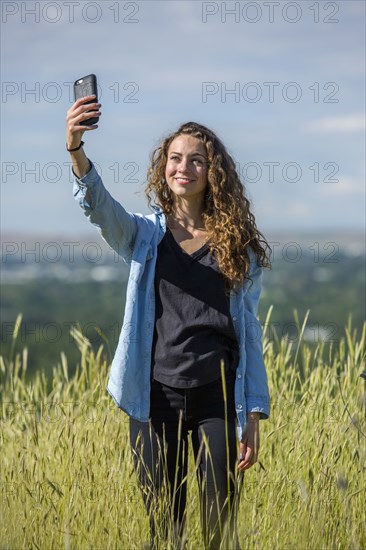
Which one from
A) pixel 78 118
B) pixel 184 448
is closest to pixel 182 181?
pixel 78 118

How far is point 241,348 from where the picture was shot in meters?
2.72

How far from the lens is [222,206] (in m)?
2.85

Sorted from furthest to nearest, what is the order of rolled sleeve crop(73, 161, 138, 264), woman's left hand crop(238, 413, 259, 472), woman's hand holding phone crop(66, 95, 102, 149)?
woman's left hand crop(238, 413, 259, 472)
rolled sleeve crop(73, 161, 138, 264)
woman's hand holding phone crop(66, 95, 102, 149)

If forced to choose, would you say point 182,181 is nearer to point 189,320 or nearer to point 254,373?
point 189,320

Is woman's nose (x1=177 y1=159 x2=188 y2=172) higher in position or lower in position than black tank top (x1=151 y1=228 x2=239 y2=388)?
higher

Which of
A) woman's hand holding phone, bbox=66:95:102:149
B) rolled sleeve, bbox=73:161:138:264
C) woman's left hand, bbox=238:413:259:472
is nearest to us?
woman's hand holding phone, bbox=66:95:102:149

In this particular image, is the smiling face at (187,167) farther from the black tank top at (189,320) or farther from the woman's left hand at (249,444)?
the woman's left hand at (249,444)

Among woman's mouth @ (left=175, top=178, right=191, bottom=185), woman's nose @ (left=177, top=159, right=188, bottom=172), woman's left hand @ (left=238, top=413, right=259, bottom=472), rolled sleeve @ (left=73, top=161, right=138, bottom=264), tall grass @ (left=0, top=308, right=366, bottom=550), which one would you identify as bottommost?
tall grass @ (left=0, top=308, right=366, bottom=550)

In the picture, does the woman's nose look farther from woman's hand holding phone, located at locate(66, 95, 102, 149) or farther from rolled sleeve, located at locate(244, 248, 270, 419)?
rolled sleeve, located at locate(244, 248, 270, 419)

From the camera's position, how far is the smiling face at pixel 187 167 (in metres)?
2.78

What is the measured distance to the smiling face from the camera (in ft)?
9.12

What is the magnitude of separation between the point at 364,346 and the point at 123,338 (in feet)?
6.54

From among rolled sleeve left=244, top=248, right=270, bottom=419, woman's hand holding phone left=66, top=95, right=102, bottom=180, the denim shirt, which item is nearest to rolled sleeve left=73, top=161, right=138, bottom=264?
the denim shirt

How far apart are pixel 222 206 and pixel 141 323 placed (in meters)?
0.49
